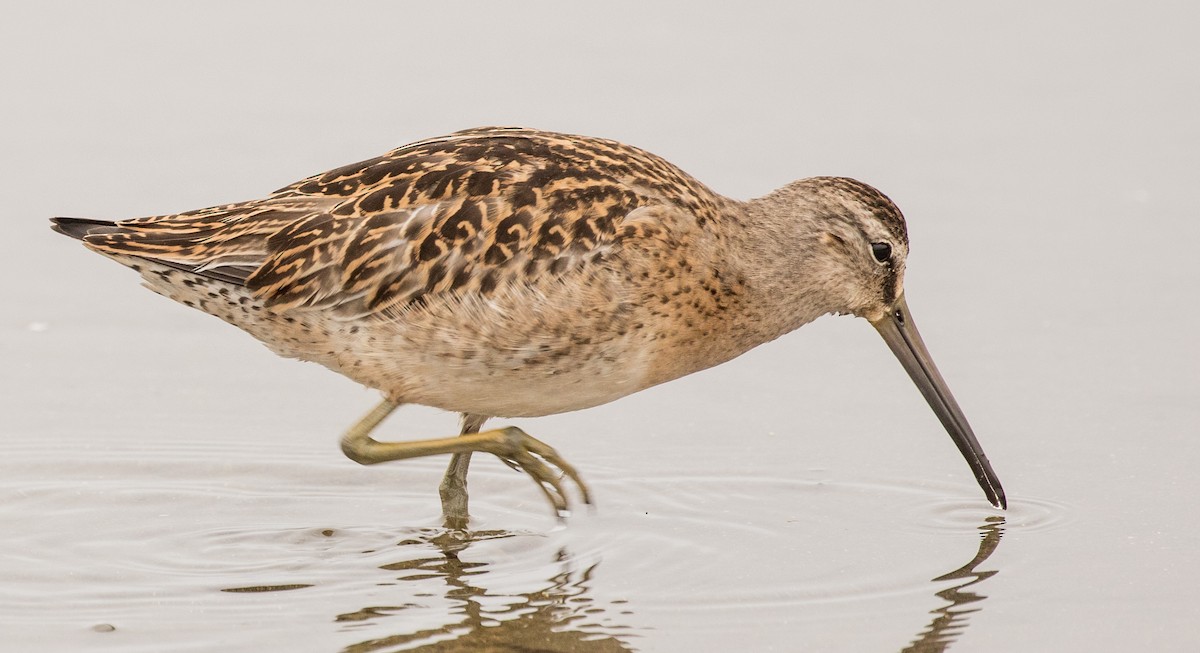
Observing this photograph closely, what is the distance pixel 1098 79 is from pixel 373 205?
6.10 meters

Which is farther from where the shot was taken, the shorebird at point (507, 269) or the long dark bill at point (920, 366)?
the long dark bill at point (920, 366)

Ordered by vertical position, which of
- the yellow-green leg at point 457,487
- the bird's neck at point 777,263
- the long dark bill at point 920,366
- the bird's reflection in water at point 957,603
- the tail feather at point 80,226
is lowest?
the bird's reflection in water at point 957,603

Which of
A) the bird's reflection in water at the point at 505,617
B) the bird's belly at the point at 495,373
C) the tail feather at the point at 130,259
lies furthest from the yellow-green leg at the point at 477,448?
the tail feather at the point at 130,259

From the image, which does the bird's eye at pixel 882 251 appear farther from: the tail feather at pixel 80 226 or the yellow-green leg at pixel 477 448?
the tail feather at pixel 80 226

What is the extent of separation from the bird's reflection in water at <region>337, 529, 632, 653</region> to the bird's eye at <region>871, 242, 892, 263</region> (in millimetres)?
1589

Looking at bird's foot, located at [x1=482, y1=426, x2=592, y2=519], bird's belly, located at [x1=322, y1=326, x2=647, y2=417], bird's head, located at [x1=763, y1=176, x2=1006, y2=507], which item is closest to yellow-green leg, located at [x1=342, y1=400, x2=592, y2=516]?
bird's foot, located at [x1=482, y1=426, x2=592, y2=519]

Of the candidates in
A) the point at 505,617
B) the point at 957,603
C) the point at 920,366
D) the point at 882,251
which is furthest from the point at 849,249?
the point at 505,617

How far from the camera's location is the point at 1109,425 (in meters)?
7.45

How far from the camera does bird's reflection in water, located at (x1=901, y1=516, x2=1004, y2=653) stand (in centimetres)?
557

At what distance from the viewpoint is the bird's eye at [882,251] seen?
22.2ft

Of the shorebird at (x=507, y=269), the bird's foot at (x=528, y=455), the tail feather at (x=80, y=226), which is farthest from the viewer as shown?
the tail feather at (x=80, y=226)

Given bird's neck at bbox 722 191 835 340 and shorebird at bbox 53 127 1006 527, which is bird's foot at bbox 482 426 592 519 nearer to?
shorebird at bbox 53 127 1006 527

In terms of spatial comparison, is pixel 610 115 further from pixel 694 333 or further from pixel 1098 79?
pixel 694 333

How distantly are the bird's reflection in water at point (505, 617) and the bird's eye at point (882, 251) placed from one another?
1.59 meters
